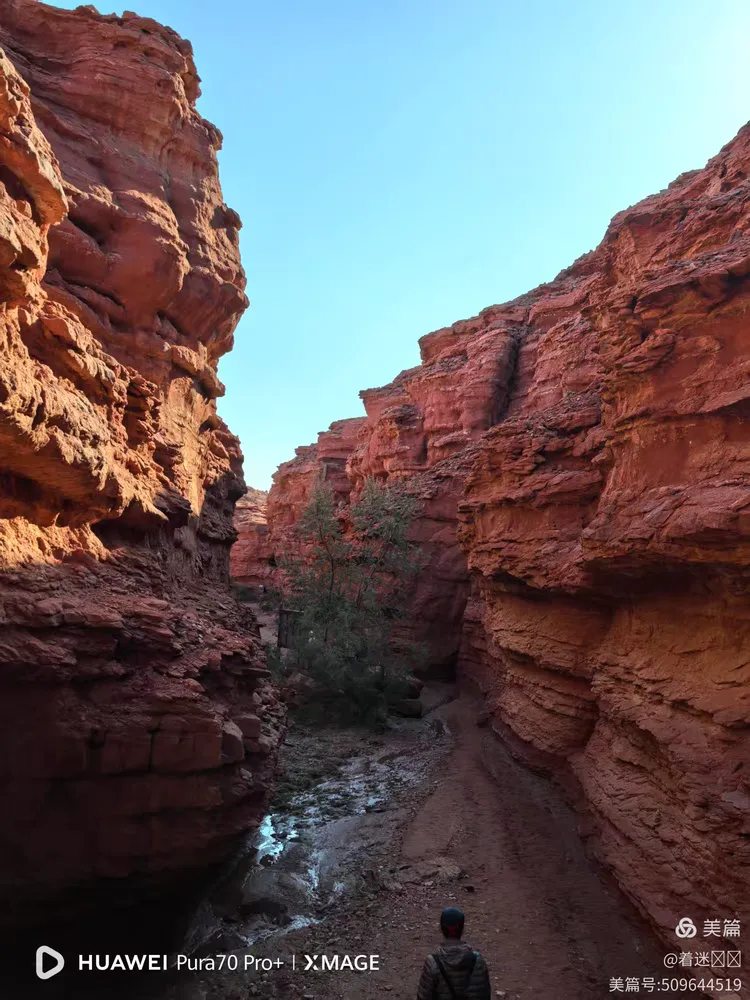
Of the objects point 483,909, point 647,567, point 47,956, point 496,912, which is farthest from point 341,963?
point 647,567

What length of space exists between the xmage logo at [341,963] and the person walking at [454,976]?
4177 mm

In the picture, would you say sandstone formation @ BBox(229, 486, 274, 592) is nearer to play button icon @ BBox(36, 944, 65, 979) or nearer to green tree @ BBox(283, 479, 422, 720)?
green tree @ BBox(283, 479, 422, 720)

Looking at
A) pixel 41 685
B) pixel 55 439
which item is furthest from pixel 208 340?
pixel 41 685

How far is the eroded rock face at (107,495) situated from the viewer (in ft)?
22.6

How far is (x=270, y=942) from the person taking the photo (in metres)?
9.02

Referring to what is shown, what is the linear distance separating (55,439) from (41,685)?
3010 mm

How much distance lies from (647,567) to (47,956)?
1064 cm

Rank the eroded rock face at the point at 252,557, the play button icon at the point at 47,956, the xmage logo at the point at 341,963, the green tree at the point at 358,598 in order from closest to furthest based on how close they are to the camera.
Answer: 1. the play button icon at the point at 47,956
2. the xmage logo at the point at 341,963
3. the green tree at the point at 358,598
4. the eroded rock face at the point at 252,557

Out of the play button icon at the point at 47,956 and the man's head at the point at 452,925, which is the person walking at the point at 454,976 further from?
the play button icon at the point at 47,956

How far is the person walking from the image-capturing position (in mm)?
5236

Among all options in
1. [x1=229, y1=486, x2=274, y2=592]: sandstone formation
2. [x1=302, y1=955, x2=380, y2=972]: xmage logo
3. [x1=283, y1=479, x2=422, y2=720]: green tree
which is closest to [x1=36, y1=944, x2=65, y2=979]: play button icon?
[x1=302, y1=955, x2=380, y2=972]: xmage logo

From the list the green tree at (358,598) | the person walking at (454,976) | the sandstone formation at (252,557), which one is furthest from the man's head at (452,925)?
the sandstone formation at (252,557)

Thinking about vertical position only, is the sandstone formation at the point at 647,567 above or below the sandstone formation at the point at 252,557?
below

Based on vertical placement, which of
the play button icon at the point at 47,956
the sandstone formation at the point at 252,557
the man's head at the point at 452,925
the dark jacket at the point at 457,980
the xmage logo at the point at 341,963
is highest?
the sandstone formation at the point at 252,557
